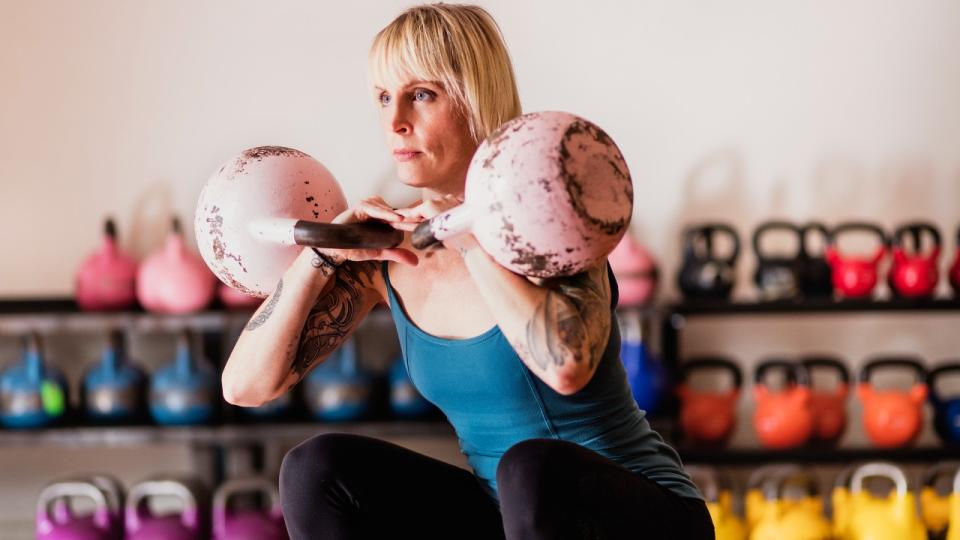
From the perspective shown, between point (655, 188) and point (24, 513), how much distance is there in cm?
239

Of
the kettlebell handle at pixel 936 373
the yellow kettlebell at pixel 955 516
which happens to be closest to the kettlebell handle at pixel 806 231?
the kettlebell handle at pixel 936 373

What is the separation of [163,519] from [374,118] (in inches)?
56.9

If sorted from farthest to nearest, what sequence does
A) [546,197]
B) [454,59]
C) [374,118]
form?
[374,118] < [454,59] < [546,197]

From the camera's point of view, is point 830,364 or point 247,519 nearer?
point 247,519

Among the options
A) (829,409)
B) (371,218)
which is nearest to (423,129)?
(371,218)

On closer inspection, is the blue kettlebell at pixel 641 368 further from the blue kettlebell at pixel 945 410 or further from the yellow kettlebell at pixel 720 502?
the blue kettlebell at pixel 945 410

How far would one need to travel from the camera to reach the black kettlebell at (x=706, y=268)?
3359 mm

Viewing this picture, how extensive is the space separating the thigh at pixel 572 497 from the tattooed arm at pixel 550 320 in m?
0.09

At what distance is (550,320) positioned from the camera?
1.26 metres

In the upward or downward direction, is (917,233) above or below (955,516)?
above

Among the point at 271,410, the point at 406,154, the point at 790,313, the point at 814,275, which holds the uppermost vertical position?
the point at 406,154

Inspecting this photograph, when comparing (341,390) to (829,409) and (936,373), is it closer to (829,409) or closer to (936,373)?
(829,409)

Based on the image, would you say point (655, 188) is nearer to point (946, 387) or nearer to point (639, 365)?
point (639, 365)

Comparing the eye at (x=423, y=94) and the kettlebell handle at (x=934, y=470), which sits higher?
the eye at (x=423, y=94)
